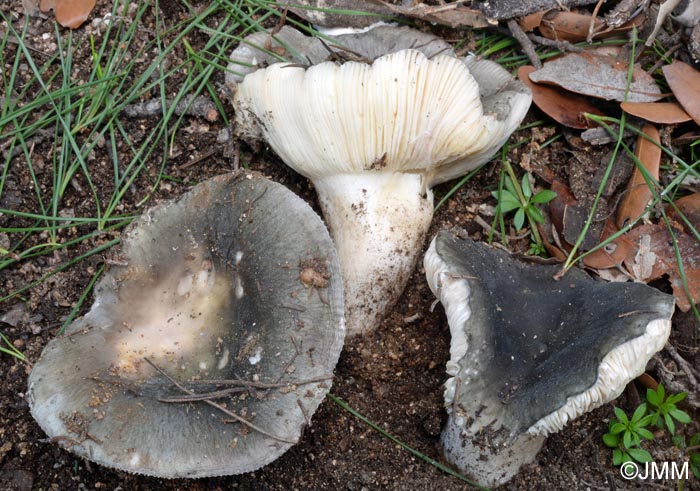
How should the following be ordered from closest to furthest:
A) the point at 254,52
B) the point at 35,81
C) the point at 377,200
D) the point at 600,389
Result: the point at 600,389, the point at 377,200, the point at 254,52, the point at 35,81

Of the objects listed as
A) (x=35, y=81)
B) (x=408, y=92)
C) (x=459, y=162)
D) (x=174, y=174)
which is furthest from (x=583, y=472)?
(x=35, y=81)

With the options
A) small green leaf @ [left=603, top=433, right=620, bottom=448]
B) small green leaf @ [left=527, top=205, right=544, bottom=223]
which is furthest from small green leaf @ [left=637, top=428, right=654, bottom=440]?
small green leaf @ [left=527, top=205, right=544, bottom=223]

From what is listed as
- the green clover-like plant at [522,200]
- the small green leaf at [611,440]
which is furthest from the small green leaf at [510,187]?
the small green leaf at [611,440]

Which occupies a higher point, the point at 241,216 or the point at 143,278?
the point at 241,216

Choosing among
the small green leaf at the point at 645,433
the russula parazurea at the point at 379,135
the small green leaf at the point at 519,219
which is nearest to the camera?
the russula parazurea at the point at 379,135

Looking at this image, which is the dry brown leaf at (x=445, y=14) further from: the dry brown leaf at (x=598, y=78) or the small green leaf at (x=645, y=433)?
the small green leaf at (x=645, y=433)

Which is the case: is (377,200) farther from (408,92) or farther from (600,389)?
(600,389)
